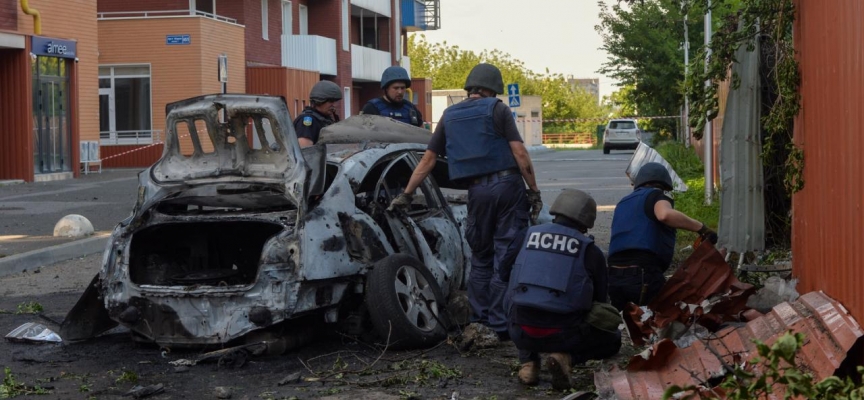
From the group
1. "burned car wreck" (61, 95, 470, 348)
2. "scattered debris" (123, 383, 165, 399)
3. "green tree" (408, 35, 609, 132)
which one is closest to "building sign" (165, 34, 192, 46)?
"burned car wreck" (61, 95, 470, 348)

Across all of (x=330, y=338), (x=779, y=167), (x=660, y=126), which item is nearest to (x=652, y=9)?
(x=660, y=126)

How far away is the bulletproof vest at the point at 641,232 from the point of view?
7.30 metres

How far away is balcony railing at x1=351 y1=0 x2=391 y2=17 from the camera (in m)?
48.5

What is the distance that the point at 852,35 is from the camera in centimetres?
551

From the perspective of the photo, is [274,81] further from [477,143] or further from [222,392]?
[222,392]

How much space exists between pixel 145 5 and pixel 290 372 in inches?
1231

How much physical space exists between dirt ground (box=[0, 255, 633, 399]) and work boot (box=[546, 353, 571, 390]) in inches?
1.9

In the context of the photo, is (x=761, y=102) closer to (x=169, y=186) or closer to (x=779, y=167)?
(x=779, y=167)

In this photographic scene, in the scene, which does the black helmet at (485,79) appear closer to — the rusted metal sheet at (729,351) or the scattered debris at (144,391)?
A: the rusted metal sheet at (729,351)

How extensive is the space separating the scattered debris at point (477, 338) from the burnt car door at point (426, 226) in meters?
0.75

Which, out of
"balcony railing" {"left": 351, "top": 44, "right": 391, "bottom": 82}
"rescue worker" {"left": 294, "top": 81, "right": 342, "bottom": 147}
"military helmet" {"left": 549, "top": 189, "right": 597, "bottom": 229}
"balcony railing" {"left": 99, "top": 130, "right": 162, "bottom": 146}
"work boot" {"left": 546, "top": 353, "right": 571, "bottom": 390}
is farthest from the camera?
"balcony railing" {"left": 351, "top": 44, "right": 391, "bottom": 82}

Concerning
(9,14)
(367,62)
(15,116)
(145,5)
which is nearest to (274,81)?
(145,5)

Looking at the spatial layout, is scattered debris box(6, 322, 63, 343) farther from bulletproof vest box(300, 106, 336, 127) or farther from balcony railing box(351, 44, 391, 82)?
balcony railing box(351, 44, 391, 82)

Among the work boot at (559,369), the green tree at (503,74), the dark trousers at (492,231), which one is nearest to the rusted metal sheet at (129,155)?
the dark trousers at (492,231)
